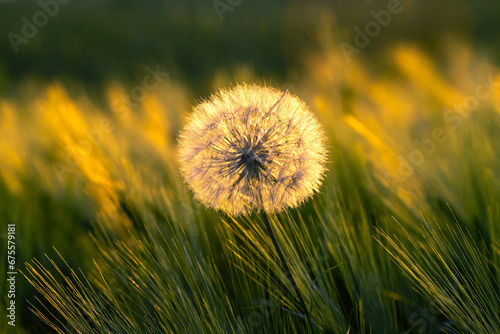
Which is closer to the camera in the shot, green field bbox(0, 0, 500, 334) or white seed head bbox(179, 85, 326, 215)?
white seed head bbox(179, 85, 326, 215)

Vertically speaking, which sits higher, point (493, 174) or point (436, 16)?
point (436, 16)

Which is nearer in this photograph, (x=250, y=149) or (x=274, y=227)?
(x=250, y=149)

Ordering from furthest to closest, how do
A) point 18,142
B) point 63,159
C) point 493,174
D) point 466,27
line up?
1. point 466,27
2. point 18,142
3. point 63,159
4. point 493,174

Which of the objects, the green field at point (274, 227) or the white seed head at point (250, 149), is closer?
the white seed head at point (250, 149)

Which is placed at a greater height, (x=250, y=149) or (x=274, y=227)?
(x=250, y=149)

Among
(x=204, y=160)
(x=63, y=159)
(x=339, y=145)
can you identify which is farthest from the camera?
(x=63, y=159)

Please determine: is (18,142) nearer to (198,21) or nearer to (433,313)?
(433,313)

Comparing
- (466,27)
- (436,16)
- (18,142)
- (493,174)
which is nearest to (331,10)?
(436,16)

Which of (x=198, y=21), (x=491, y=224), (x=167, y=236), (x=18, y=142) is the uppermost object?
(x=198, y=21)
